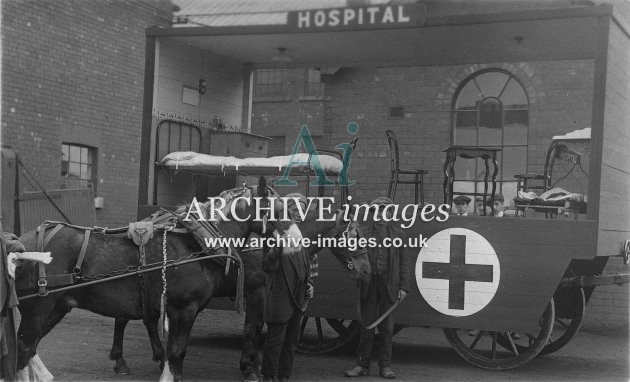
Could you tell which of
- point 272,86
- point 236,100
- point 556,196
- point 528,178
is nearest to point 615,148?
point 556,196

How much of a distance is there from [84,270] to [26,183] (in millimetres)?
7578

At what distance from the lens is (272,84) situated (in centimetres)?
1736

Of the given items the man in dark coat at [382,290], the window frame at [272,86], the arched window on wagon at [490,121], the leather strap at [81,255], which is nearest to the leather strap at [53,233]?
the leather strap at [81,255]

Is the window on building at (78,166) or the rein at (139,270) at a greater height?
the window on building at (78,166)

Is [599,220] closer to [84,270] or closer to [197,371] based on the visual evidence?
[197,371]

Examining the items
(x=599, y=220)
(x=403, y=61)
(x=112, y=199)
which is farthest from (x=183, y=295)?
(x=112, y=199)

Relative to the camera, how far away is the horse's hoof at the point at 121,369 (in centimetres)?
812

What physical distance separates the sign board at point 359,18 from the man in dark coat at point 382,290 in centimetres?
195

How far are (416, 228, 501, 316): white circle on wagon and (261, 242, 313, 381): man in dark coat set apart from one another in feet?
6.67

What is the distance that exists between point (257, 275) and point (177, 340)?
54.4 inches

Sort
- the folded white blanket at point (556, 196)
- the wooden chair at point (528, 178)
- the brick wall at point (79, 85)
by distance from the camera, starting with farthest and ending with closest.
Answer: the brick wall at point (79, 85)
the wooden chair at point (528, 178)
the folded white blanket at point (556, 196)

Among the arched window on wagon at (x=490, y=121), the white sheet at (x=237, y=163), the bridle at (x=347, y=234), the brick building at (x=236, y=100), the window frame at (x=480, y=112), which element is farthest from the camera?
the arched window on wagon at (x=490, y=121)

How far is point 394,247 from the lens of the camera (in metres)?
8.39

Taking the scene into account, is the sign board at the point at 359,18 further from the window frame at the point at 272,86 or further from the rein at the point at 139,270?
the window frame at the point at 272,86
